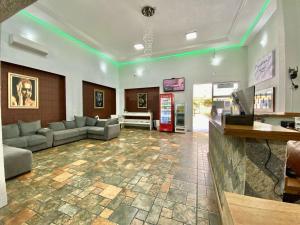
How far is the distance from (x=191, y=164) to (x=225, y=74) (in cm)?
503

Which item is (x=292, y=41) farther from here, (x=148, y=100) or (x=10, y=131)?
(x=10, y=131)

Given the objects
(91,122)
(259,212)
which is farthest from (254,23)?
(91,122)

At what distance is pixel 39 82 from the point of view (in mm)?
4555

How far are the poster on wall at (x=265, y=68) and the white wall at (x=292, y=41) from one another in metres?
0.54

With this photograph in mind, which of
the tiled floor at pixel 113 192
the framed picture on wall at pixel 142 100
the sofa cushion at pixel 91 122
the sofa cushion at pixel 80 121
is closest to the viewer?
the tiled floor at pixel 113 192

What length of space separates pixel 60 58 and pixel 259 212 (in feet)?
20.5

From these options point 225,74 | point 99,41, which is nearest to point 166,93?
point 225,74

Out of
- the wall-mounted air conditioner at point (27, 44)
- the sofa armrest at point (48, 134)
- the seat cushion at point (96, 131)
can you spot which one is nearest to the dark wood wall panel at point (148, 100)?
the seat cushion at point (96, 131)

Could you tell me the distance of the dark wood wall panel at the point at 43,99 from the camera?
377 cm

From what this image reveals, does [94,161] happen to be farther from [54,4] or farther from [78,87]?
[54,4]

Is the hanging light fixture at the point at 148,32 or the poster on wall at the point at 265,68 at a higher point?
the hanging light fixture at the point at 148,32

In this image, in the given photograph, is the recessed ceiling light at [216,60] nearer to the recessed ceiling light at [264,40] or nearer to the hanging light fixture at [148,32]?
the recessed ceiling light at [264,40]

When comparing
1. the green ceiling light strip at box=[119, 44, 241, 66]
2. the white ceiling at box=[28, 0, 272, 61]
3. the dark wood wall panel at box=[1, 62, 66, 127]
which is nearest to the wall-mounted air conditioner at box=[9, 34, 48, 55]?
the dark wood wall panel at box=[1, 62, 66, 127]

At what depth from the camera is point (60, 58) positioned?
4.98 metres
